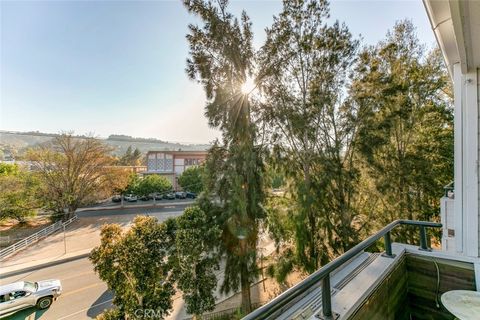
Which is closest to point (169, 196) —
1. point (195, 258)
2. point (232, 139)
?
point (195, 258)

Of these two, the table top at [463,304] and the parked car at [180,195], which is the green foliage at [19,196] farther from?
the table top at [463,304]

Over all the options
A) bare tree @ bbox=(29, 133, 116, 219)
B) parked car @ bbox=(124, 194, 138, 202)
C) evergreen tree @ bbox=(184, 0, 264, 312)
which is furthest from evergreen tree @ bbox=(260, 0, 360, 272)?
parked car @ bbox=(124, 194, 138, 202)

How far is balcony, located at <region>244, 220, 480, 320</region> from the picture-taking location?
1.23 m

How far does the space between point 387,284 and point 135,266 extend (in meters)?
5.36

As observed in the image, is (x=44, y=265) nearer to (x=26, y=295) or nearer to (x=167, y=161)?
(x=26, y=295)

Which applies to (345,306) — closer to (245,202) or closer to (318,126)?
(245,202)

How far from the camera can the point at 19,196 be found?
1329 cm

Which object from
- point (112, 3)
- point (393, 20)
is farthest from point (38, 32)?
point (393, 20)

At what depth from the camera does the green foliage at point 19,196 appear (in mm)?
12891

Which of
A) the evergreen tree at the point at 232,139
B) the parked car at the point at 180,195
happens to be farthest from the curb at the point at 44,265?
the parked car at the point at 180,195

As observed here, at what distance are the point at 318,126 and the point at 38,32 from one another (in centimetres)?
761

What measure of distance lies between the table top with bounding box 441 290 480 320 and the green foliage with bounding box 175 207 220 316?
503 centimetres

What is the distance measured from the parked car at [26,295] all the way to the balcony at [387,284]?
28.6 ft

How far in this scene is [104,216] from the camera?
55.4 feet
